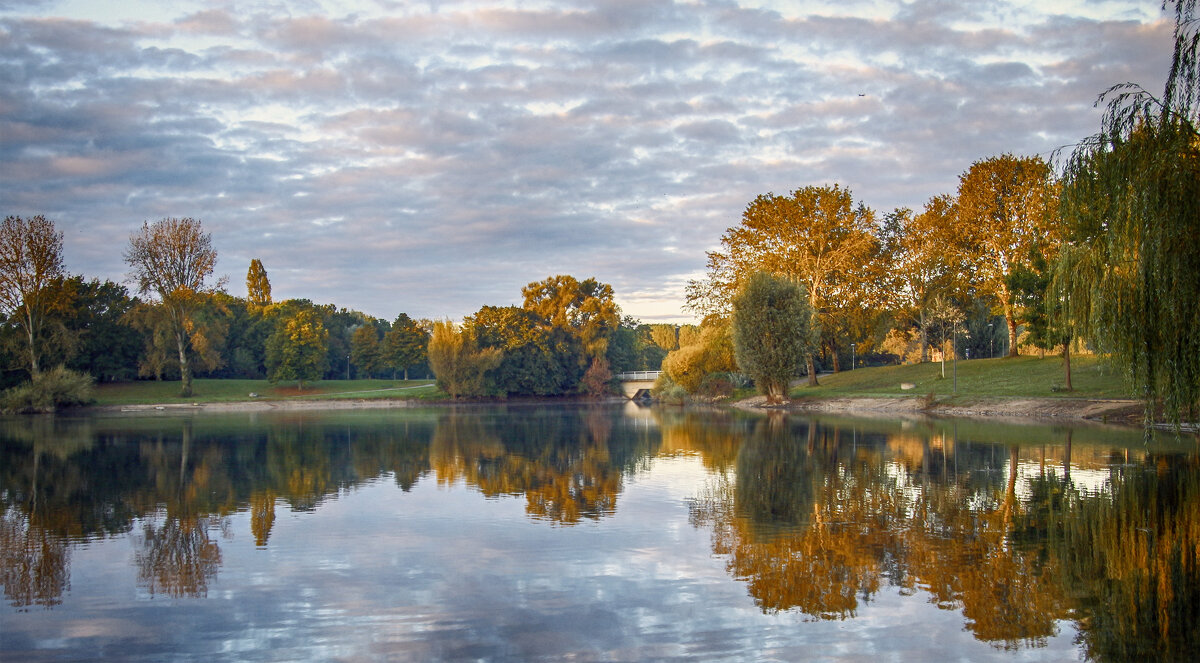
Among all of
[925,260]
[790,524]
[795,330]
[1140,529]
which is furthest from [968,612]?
[925,260]

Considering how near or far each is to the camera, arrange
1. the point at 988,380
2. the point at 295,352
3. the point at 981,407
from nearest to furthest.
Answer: the point at 981,407
the point at 988,380
the point at 295,352

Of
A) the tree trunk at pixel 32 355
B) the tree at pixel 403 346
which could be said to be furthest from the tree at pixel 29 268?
the tree at pixel 403 346

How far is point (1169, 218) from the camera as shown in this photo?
11.9 m

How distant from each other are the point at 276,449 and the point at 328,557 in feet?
57.0

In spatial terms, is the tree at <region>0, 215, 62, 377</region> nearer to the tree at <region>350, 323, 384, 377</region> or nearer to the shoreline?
the shoreline

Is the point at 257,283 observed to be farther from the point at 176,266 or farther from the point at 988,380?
the point at 988,380

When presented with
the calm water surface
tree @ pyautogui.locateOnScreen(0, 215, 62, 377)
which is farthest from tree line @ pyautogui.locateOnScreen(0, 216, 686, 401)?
the calm water surface

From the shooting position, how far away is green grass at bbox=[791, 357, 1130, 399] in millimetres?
40375

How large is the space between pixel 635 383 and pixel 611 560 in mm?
81145

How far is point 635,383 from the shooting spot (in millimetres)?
91375

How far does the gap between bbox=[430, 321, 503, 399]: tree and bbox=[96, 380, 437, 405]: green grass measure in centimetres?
244

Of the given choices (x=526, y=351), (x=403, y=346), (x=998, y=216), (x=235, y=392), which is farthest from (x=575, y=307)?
(x=998, y=216)

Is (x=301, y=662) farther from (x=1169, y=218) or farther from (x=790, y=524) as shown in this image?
(x=1169, y=218)

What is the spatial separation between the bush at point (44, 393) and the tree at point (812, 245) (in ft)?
145
